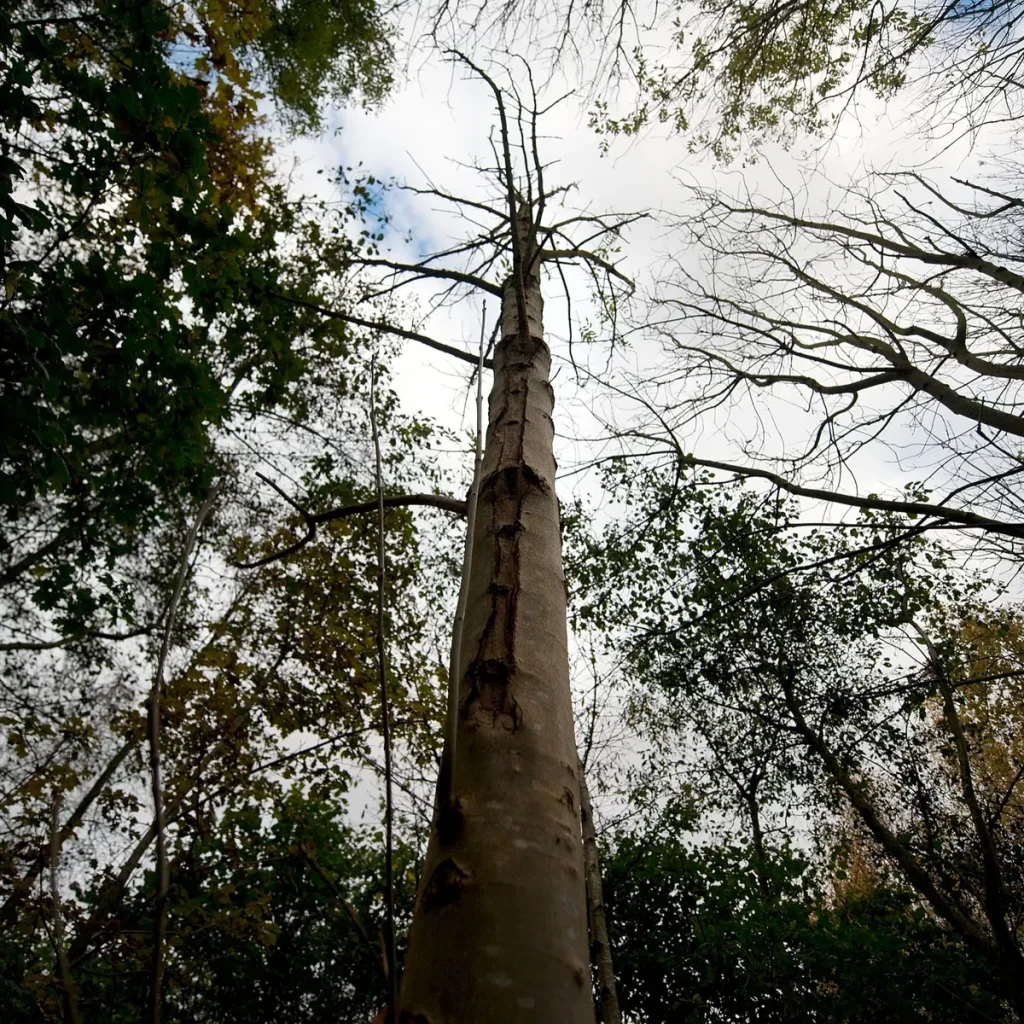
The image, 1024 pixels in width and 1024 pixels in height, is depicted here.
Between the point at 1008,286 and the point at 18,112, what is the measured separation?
5.63 m

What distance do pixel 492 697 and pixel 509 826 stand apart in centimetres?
23

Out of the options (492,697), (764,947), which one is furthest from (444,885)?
(764,947)

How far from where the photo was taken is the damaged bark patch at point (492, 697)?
1.04 meters

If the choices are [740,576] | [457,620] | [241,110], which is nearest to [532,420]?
[457,620]

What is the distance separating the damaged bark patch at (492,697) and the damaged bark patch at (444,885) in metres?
0.23

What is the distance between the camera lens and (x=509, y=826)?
2.93 ft

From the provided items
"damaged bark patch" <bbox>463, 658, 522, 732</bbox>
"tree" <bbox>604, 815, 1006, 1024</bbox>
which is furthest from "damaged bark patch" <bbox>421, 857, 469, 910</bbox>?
"tree" <bbox>604, 815, 1006, 1024</bbox>

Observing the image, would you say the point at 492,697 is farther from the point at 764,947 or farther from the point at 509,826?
the point at 764,947

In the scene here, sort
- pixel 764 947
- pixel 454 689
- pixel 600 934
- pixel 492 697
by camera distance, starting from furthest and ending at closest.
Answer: pixel 764 947, pixel 600 934, pixel 492 697, pixel 454 689

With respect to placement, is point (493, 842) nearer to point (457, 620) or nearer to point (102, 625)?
point (457, 620)

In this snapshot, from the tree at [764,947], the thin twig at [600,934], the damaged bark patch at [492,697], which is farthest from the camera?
the tree at [764,947]

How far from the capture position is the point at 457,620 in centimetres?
75

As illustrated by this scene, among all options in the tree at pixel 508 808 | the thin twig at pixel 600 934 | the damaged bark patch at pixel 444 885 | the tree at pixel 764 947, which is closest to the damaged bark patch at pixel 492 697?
the tree at pixel 508 808

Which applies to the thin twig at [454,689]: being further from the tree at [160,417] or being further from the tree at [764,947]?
the tree at [764,947]
